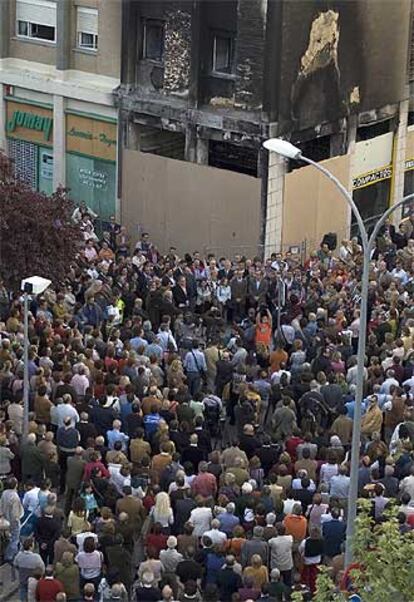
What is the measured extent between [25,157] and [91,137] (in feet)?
7.69

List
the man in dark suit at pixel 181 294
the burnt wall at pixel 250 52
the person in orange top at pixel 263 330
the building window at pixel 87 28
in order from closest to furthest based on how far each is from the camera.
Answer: the person in orange top at pixel 263 330, the man in dark suit at pixel 181 294, the burnt wall at pixel 250 52, the building window at pixel 87 28

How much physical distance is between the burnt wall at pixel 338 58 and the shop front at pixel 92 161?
494 centimetres

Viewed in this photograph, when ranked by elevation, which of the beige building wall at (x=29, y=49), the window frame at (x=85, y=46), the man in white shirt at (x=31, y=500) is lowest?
the man in white shirt at (x=31, y=500)

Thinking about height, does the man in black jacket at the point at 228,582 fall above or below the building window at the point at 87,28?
below

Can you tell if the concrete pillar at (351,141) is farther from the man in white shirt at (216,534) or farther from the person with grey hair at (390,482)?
the man in white shirt at (216,534)

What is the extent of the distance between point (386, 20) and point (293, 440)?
18689 mm

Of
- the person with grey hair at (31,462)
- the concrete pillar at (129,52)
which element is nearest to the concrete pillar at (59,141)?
the concrete pillar at (129,52)

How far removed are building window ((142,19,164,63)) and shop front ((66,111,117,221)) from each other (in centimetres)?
195

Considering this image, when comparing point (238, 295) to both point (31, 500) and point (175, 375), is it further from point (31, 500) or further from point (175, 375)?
point (31, 500)

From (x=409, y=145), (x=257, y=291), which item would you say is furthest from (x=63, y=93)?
(x=257, y=291)

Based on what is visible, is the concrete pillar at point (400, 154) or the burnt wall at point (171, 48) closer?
the burnt wall at point (171, 48)

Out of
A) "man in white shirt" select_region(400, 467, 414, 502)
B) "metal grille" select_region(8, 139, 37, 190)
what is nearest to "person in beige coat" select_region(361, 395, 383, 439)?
"man in white shirt" select_region(400, 467, 414, 502)

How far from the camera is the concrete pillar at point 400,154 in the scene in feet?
126

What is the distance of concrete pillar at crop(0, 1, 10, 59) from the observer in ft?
124
